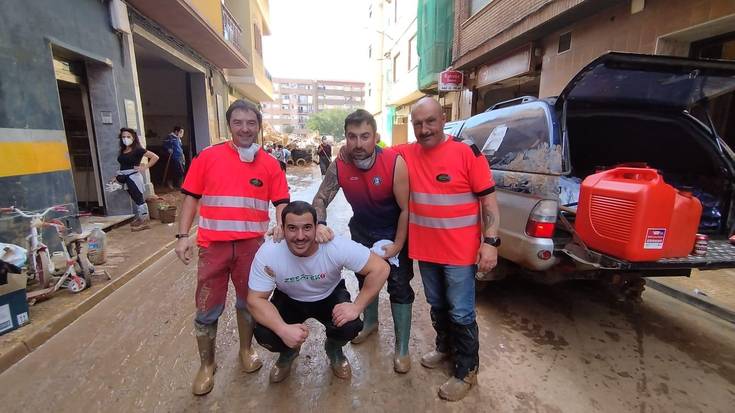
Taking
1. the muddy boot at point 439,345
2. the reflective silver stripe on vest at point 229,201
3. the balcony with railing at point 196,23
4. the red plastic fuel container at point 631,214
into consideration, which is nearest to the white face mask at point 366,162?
the reflective silver stripe on vest at point 229,201

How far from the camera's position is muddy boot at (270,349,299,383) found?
2.38 metres

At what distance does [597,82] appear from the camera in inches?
115

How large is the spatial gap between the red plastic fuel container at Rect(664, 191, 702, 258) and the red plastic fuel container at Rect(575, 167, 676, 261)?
0.18 ft

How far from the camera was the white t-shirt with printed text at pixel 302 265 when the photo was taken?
81.7 inches

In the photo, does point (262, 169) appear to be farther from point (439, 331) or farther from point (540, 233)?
point (540, 233)

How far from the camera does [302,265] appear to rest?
212cm

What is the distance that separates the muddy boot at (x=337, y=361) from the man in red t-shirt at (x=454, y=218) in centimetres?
63

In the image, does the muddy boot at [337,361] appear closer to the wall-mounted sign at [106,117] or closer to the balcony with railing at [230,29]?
the wall-mounted sign at [106,117]

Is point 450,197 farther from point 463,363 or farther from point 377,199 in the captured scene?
point 463,363

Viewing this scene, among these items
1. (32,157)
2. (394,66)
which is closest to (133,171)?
(32,157)

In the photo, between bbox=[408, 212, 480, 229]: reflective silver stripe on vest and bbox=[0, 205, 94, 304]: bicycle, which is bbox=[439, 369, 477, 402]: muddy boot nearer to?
bbox=[408, 212, 480, 229]: reflective silver stripe on vest

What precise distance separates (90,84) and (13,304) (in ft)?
15.7

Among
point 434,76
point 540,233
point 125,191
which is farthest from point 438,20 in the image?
point 540,233

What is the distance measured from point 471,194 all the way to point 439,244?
362 millimetres
